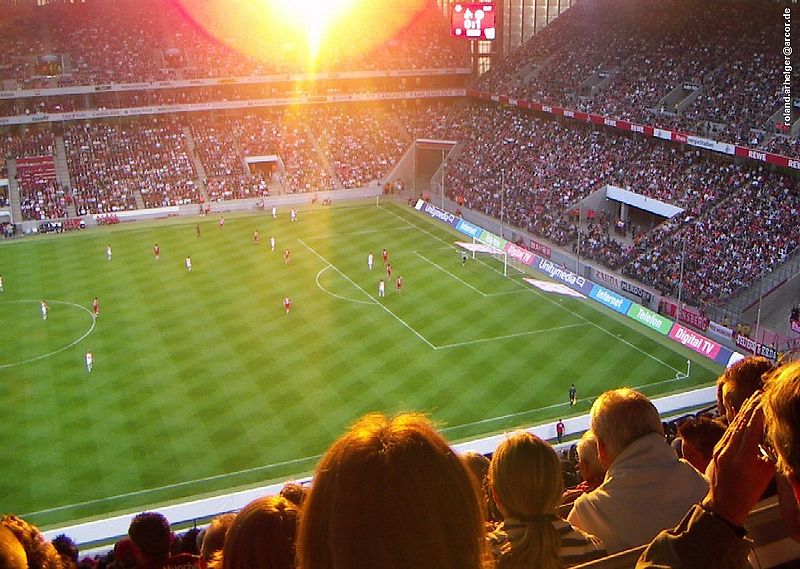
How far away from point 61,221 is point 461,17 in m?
28.1

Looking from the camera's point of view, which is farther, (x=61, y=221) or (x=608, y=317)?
(x=61, y=221)

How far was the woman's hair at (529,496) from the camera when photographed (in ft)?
12.6

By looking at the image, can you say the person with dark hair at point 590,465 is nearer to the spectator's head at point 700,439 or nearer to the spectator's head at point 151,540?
the spectator's head at point 700,439

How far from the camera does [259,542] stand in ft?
11.3

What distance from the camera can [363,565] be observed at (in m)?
2.44

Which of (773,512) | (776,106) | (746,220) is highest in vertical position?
(773,512)

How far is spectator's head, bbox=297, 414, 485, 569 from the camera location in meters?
2.44

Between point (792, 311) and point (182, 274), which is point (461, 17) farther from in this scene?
point (792, 311)

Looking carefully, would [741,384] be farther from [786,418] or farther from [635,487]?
[786,418]

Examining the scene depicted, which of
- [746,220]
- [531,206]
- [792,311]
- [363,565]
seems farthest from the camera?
[531,206]

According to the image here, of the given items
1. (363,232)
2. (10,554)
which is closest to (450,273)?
(363,232)

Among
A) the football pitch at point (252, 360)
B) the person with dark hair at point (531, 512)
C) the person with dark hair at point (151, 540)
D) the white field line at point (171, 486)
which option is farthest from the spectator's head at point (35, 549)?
the white field line at point (171, 486)

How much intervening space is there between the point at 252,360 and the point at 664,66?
3560 centimetres

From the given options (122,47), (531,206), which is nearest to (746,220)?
(531,206)
